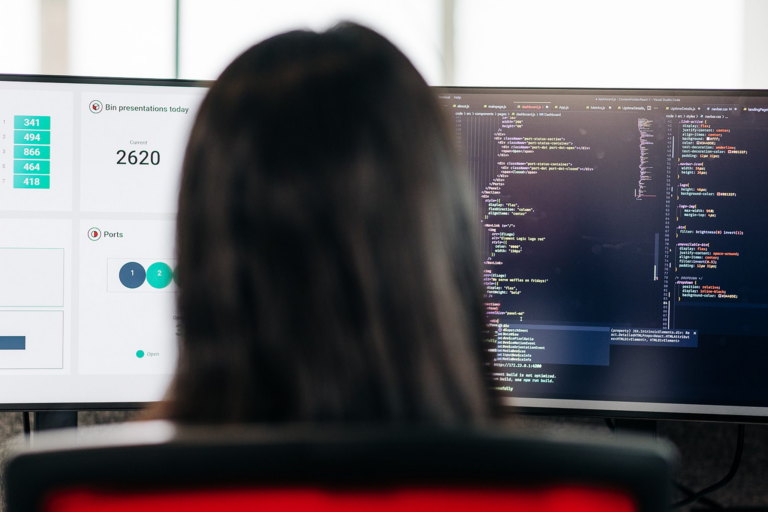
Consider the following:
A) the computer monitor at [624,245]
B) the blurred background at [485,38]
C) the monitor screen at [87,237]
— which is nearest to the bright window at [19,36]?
the blurred background at [485,38]

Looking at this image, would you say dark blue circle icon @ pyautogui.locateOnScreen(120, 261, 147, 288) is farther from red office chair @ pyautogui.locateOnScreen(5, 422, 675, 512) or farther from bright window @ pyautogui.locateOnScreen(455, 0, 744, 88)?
bright window @ pyautogui.locateOnScreen(455, 0, 744, 88)

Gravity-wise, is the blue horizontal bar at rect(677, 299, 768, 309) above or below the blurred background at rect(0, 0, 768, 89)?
below

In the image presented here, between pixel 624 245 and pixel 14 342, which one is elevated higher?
pixel 624 245

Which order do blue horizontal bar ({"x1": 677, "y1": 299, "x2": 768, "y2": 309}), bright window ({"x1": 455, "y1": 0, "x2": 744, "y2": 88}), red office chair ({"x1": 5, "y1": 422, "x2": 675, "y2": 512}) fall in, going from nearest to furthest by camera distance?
1. red office chair ({"x1": 5, "y1": 422, "x2": 675, "y2": 512})
2. blue horizontal bar ({"x1": 677, "y1": 299, "x2": 768, "y2": 309})
3. bright window ({"x1": 455, "y1": 0, "x2": 744, "y2": 88})

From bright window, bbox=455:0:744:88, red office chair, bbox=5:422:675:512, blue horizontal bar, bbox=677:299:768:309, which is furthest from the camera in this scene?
bright window, bbox=455:0:744:88

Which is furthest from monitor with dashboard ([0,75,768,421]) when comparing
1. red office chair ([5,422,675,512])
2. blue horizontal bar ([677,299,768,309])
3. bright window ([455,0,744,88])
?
red office chair ([5,422,675,512])

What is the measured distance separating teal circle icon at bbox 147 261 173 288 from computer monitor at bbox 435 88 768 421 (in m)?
0.36

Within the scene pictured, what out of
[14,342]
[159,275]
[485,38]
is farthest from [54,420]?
[485,38]

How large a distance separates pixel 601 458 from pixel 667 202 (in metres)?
0.50

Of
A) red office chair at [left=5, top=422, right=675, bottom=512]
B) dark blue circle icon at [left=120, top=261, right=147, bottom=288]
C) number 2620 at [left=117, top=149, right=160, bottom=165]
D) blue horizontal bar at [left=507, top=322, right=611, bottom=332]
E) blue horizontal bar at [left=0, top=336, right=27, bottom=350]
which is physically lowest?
blue horizontal bar at [left=0, top=336, right=27, bottom=350]

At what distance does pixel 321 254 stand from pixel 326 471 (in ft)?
0.37

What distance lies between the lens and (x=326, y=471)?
0.58 ft

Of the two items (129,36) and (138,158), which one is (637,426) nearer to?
(138,158)

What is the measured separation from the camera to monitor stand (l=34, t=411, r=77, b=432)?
2.13 feet
